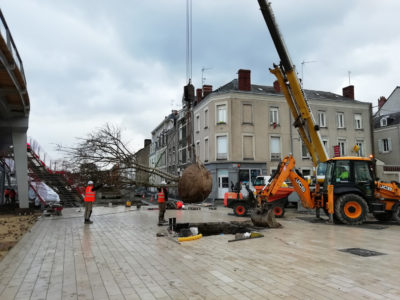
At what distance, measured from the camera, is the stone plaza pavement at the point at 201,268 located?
507 cm

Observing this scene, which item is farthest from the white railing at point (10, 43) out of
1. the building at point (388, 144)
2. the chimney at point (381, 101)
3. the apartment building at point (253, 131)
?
the chimney at point (381, 101)

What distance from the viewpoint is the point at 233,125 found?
29797mm

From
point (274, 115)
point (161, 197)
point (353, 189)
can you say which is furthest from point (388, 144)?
point (161, 197)

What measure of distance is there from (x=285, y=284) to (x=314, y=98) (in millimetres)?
30533

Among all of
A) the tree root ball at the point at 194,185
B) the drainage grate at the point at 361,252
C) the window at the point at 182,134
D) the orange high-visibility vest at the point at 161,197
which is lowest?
the drainage grate at the point at 361,252

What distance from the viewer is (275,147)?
31.1 m

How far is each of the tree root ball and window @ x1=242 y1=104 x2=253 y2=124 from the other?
22451mm

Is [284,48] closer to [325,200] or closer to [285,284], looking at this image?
[325,200]

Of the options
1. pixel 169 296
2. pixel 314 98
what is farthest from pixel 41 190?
pixel 314 98

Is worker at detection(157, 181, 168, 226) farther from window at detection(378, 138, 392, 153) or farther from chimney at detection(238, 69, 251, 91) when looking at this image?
window at detection(378, 138, 392, 153)

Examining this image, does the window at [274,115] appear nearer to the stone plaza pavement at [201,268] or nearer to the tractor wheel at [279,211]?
the tractor wheel at [279,211]

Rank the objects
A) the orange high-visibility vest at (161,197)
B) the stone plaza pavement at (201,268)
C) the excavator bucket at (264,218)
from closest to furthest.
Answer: the stone plaza pavement at (201,268) < the excavator bucket at (264,218) < the orange high-visibility vest at (161,197)

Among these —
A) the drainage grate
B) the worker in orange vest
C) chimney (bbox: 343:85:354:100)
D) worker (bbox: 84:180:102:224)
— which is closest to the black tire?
the drainage grate

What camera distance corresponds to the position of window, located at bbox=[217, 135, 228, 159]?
2986cm
